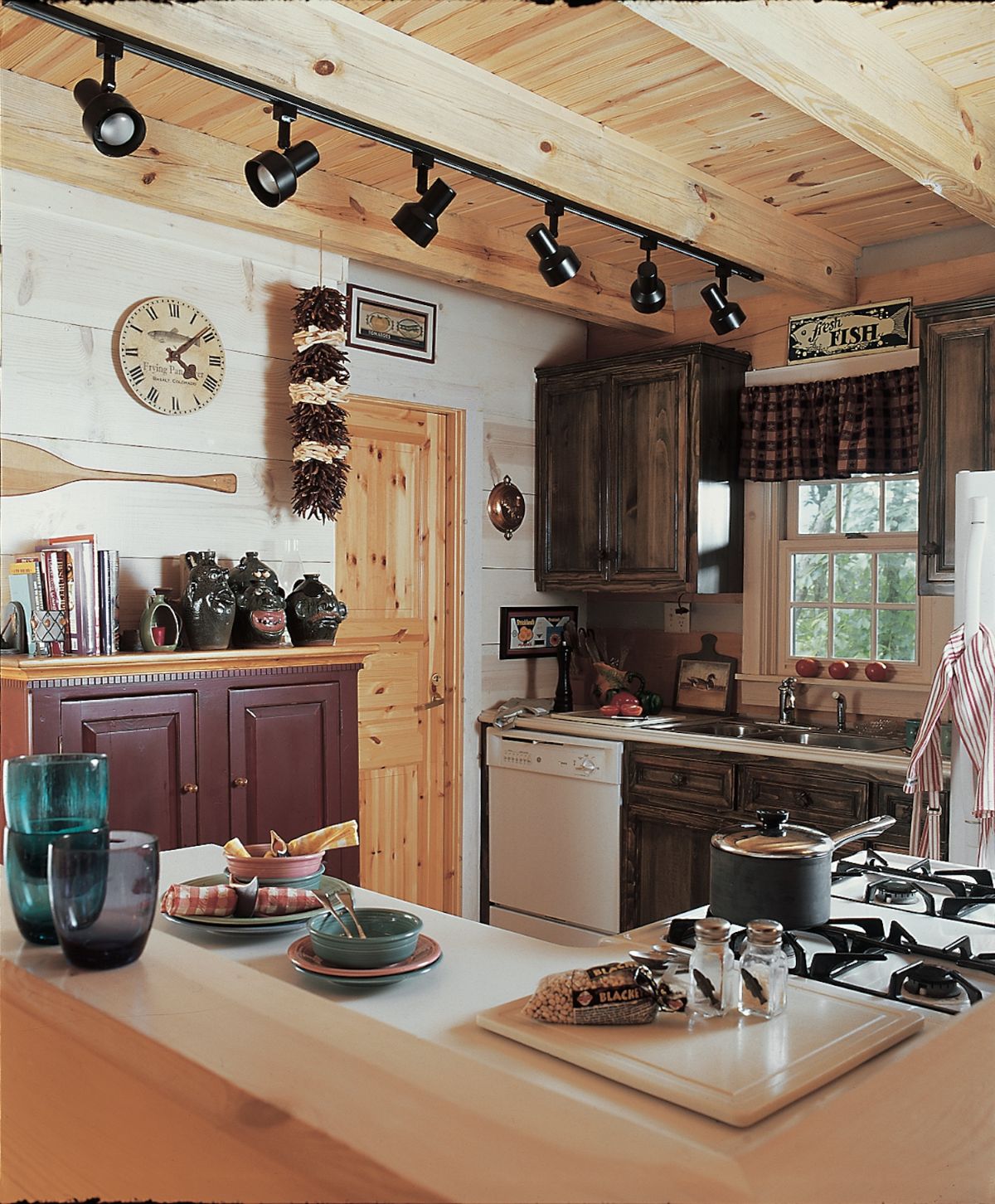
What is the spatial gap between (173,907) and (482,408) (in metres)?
3.34

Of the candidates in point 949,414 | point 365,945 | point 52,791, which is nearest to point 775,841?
point 365,945

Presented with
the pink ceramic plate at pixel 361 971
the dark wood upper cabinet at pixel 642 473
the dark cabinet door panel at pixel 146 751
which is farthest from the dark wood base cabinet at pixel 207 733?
the pink ceramic plate at pixel 361 971

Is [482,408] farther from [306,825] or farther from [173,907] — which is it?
[173,907]

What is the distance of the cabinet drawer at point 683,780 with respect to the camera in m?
3.98

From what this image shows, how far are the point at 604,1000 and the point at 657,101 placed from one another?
97.8 inches

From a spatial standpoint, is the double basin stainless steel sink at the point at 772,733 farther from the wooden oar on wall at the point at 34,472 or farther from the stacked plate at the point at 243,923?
the stacked plate at the point at 243,923

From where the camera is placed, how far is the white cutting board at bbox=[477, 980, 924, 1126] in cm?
108

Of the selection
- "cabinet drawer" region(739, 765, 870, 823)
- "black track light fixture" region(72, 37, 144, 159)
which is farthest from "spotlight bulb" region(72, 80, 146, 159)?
"cabinet drawer" region(739, 765, 870, 823)

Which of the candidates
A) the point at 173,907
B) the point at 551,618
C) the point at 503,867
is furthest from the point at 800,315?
the point at 173,907

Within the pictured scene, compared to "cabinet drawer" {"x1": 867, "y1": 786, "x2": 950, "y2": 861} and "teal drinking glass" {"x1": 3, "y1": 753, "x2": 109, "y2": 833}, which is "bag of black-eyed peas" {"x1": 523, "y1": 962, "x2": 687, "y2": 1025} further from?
"cabinet drawer" {"x1": 867, "y1": 786, "x2": 950, "y2": 861}

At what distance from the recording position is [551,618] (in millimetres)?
5004

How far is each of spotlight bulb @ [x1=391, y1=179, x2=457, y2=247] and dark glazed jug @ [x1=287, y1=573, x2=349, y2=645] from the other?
121 centimetres

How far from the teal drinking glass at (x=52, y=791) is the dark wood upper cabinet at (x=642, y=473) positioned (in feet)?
10.8

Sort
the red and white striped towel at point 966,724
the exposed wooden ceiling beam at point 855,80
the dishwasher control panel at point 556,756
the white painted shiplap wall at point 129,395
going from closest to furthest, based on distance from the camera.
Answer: the exposed wooden ceiling beam at point 855,80
the red and white striped towel at point 966,724
the white painted shiplap wall at point 129,395
the dishwasher control panel at point 556,756
